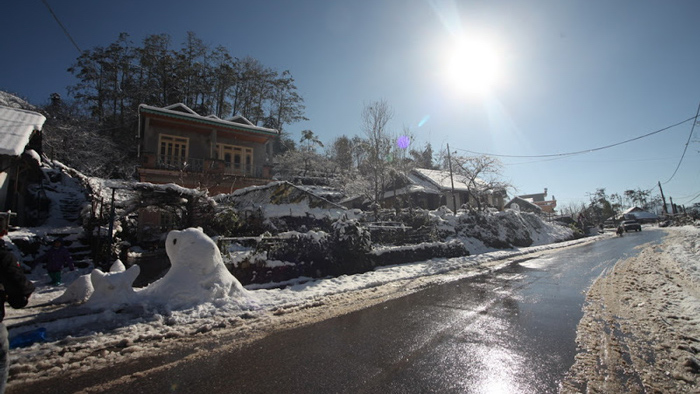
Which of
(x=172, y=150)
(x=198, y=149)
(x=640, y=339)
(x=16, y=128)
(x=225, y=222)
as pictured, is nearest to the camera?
(x=640, y=339)

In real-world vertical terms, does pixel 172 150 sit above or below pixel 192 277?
above

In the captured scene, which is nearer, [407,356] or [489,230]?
[407,356]

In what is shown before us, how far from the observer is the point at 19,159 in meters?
10.8

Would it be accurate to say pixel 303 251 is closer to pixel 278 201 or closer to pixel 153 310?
pixel 278 201

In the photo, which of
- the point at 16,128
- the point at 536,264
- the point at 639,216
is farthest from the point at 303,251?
the point at 639,216

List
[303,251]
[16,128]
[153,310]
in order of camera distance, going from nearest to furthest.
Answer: [153,310], [303,251], [16,128]

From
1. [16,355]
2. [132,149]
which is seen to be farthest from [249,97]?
[16,355]

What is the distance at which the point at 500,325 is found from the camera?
4.39 meters

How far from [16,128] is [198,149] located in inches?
384

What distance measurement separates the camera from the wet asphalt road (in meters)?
2.76

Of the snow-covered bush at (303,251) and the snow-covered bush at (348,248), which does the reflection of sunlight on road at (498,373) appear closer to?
the snow-covered bush at (303,251)

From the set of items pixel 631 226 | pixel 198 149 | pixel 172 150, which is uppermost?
pixel 198 149

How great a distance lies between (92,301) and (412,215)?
46.1ft

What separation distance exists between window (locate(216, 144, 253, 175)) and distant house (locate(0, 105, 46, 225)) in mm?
9071
